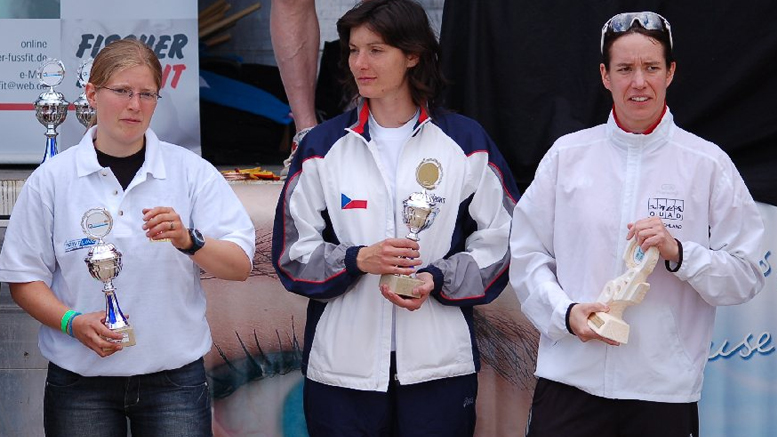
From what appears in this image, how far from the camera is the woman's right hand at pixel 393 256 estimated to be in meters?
3.08

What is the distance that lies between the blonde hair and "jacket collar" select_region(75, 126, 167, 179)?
16cm

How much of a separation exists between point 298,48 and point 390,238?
1.77 metres

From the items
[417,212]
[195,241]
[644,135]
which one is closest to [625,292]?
[644,135]

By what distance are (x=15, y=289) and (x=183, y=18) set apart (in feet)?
7.49

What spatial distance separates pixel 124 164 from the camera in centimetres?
314

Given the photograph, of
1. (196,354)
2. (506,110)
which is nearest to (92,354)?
(196,354)

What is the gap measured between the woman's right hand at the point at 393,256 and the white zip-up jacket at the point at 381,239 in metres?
0.09

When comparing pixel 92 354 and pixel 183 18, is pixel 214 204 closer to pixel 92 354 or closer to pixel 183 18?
pixel 92 354

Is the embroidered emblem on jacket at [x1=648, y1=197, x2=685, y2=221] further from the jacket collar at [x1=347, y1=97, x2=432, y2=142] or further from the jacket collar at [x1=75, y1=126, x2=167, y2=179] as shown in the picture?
the jacket collar at [x1=75, y1=126, x2=167, y2=179]

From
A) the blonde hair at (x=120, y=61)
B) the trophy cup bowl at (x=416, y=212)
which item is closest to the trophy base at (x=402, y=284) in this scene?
the trophy cup bowl at (x=416, y=212)

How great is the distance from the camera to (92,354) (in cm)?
304

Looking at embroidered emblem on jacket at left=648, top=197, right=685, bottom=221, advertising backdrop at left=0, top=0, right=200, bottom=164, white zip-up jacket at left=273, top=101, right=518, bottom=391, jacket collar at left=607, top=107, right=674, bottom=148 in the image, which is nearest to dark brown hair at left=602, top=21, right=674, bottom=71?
jacket collar at left=607, top=107, right=674, bottom=148

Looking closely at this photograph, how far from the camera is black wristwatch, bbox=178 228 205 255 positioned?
2967 mm

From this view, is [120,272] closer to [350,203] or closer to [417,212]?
[350,203]
